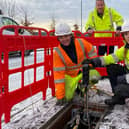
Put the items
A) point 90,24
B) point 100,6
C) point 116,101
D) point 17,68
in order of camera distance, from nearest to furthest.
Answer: point 17,68 < point 116,101 < point 100,6 < point 90,24

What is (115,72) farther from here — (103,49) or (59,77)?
(103,49)

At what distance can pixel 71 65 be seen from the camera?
346cm

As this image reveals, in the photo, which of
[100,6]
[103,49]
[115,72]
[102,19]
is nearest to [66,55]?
[115,72]

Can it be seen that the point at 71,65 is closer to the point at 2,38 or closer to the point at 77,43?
the point at 77,43

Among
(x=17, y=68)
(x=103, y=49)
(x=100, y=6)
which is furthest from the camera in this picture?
(x=103, y=49)

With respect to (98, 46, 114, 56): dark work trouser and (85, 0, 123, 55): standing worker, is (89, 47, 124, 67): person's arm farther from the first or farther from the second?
(98, 46, 114, 56): dark work trouser

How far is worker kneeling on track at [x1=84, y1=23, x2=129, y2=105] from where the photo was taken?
9.53 feet

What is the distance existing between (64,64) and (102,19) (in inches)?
82.6

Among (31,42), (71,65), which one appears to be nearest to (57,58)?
(71,65)

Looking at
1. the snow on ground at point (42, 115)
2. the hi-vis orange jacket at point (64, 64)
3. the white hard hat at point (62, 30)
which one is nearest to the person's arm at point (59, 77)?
the hi-vis orange jacket at point (64, 64)

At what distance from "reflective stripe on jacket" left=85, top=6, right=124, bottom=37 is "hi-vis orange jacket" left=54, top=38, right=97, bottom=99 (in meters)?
1.70

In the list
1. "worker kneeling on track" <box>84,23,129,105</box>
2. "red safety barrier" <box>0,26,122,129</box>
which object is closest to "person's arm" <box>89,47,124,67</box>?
"worker kneeling on track" <box>84,23,129,105</box>

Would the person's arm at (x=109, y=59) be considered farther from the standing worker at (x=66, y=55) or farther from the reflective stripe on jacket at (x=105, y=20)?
the reflective stripe on jacket at (x=105, y=20)

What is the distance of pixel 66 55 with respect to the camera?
11.0 feet
